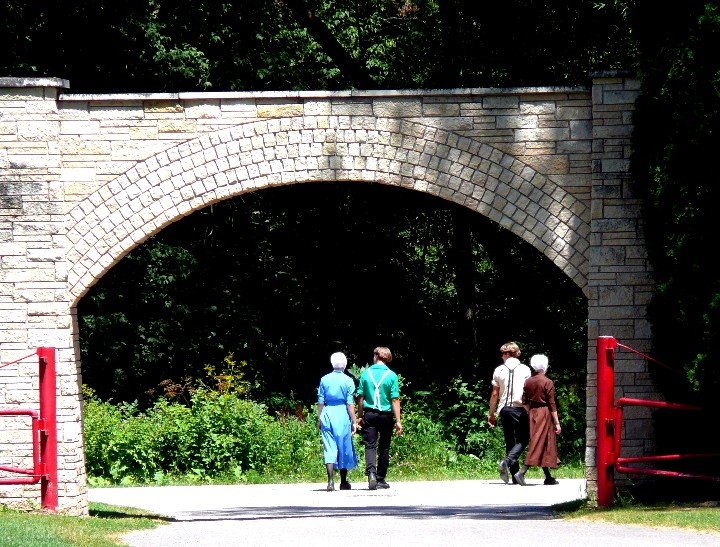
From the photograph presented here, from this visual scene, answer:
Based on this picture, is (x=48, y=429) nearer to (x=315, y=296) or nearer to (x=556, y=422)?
(x=556, y=422)

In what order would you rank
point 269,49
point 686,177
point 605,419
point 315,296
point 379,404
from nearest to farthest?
point 686,177 < point 605,419 < point 379,404 < point 269,49 < point 315,296

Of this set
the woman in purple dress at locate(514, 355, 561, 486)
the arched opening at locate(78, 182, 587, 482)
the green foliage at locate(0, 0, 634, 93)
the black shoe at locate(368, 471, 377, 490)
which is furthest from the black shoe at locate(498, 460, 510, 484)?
the green foliage at locate(0, 0, 634, 93)

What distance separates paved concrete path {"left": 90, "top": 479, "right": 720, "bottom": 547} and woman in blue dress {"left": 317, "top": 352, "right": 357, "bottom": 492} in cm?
40

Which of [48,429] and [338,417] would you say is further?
[338,417]

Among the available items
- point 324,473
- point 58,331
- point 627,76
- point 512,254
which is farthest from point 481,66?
point 58,331

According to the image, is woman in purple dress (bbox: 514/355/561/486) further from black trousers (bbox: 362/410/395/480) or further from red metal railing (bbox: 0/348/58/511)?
red metal railing (bbox: 0/348/58/511)

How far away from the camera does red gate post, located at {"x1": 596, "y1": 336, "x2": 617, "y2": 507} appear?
11.8 m

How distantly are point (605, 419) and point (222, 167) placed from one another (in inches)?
162

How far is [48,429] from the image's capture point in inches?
480

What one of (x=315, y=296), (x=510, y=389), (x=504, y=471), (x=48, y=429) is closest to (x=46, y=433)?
(x=48, y=429)

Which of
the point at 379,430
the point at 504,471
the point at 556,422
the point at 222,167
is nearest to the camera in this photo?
the point at 222,167

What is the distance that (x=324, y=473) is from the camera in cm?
1764

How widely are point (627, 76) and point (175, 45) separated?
11.8 meters

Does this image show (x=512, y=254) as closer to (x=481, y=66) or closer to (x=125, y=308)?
(x=481, y=66)
